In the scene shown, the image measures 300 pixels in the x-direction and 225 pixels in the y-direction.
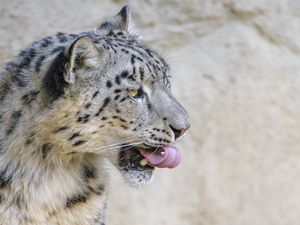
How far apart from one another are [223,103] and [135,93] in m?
2.63

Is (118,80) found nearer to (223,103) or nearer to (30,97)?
(30,97)

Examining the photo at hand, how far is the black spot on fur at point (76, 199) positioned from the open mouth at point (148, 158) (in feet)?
1.04

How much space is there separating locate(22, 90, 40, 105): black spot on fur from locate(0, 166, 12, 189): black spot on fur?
38 centimetres

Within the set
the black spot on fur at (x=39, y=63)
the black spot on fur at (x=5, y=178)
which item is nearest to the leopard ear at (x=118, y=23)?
the black spot on fur at (x=39, y=63)

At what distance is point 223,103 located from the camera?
275 inches

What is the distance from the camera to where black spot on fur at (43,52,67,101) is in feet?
14.1

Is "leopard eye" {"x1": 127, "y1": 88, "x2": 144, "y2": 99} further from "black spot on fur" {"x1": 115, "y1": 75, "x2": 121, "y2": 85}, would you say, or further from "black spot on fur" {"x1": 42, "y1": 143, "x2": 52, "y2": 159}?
"black spot on fur" {"x1": 42, "y1": 143, "x2": 52, "y2": 159}

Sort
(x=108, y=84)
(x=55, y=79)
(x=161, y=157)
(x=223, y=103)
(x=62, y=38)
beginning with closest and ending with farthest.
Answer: (x=55, y=79) → (x=108, y=84) → (x=161, y=157) → (x=62, y=38) → (x=223, y=103)

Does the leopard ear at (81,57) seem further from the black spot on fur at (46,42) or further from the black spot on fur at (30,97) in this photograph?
the black spot on fur at (46,42)

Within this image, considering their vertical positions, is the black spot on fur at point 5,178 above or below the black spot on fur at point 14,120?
below

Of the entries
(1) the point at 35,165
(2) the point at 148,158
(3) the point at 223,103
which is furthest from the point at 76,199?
(3) the point at 223,103

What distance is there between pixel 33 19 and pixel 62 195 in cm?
242

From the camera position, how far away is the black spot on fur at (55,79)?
14.1 ft

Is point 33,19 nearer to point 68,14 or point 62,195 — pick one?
point 68,14
